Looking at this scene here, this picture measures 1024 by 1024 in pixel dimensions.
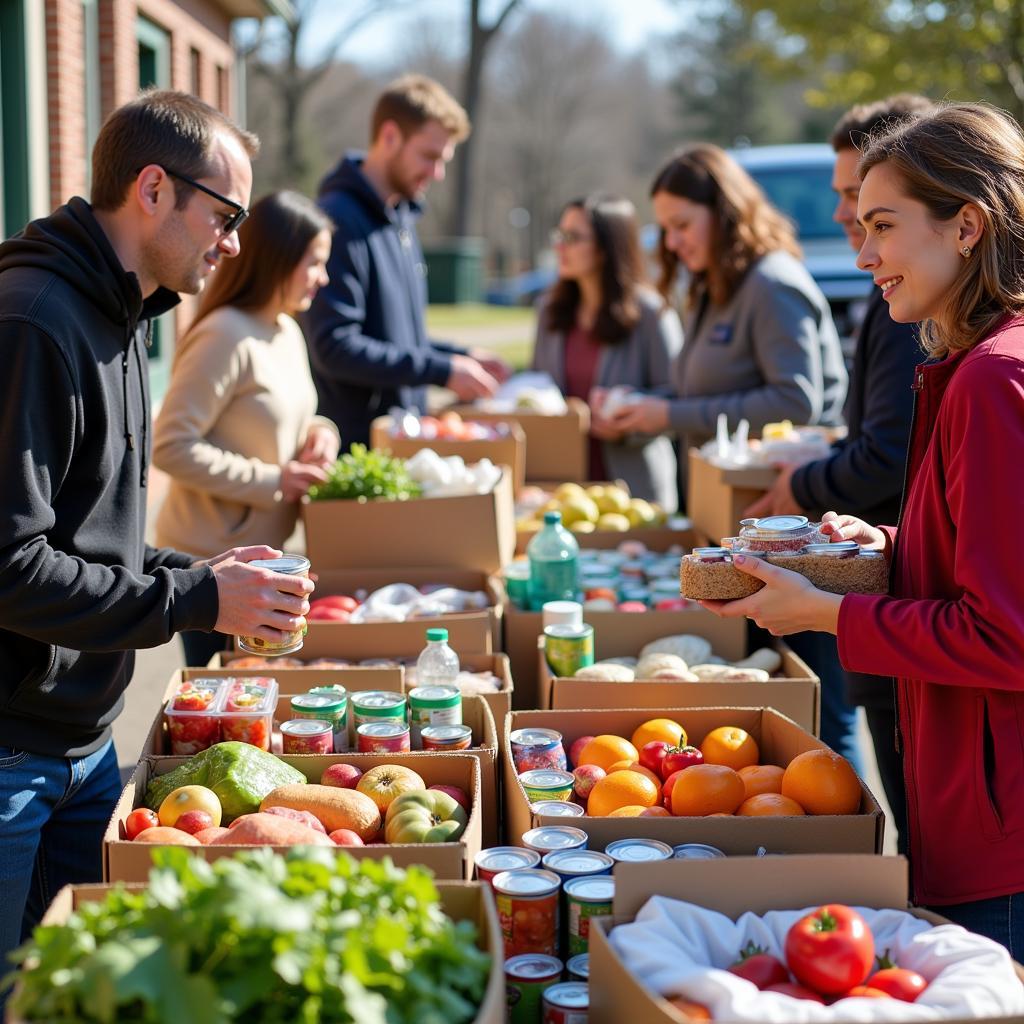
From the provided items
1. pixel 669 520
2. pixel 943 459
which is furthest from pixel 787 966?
pixel 669 520

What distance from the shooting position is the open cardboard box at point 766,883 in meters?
2.07

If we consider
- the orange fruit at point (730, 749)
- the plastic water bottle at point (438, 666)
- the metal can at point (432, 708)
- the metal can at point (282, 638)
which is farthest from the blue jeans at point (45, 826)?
the orange fruit at point (730, 749)

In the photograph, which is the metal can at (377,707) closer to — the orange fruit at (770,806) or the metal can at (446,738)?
the metal can at (446,738)

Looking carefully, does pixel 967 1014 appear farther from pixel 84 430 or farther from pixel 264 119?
pixel 264 119

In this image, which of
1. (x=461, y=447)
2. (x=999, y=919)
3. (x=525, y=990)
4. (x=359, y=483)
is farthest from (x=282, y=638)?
(x=461, y=447)

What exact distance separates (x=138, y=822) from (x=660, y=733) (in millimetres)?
1227

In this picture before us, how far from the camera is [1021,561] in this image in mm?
2066

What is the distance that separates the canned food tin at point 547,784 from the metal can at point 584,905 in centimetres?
47

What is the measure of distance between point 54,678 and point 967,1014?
1844 millimetres

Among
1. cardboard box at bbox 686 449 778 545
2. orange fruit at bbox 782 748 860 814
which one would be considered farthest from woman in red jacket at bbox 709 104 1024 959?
cardboard box at bbox 686 449 778 545

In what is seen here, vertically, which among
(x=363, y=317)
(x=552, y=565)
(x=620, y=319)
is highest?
(x=620, y=319)

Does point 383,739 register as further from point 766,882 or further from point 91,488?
point 766,882

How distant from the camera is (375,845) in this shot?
223cm

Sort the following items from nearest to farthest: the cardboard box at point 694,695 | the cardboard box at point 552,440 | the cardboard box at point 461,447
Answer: the cardboard box at point 694,695 < the cardboard box at point 461,447 < the cardboard box at point 552,440
